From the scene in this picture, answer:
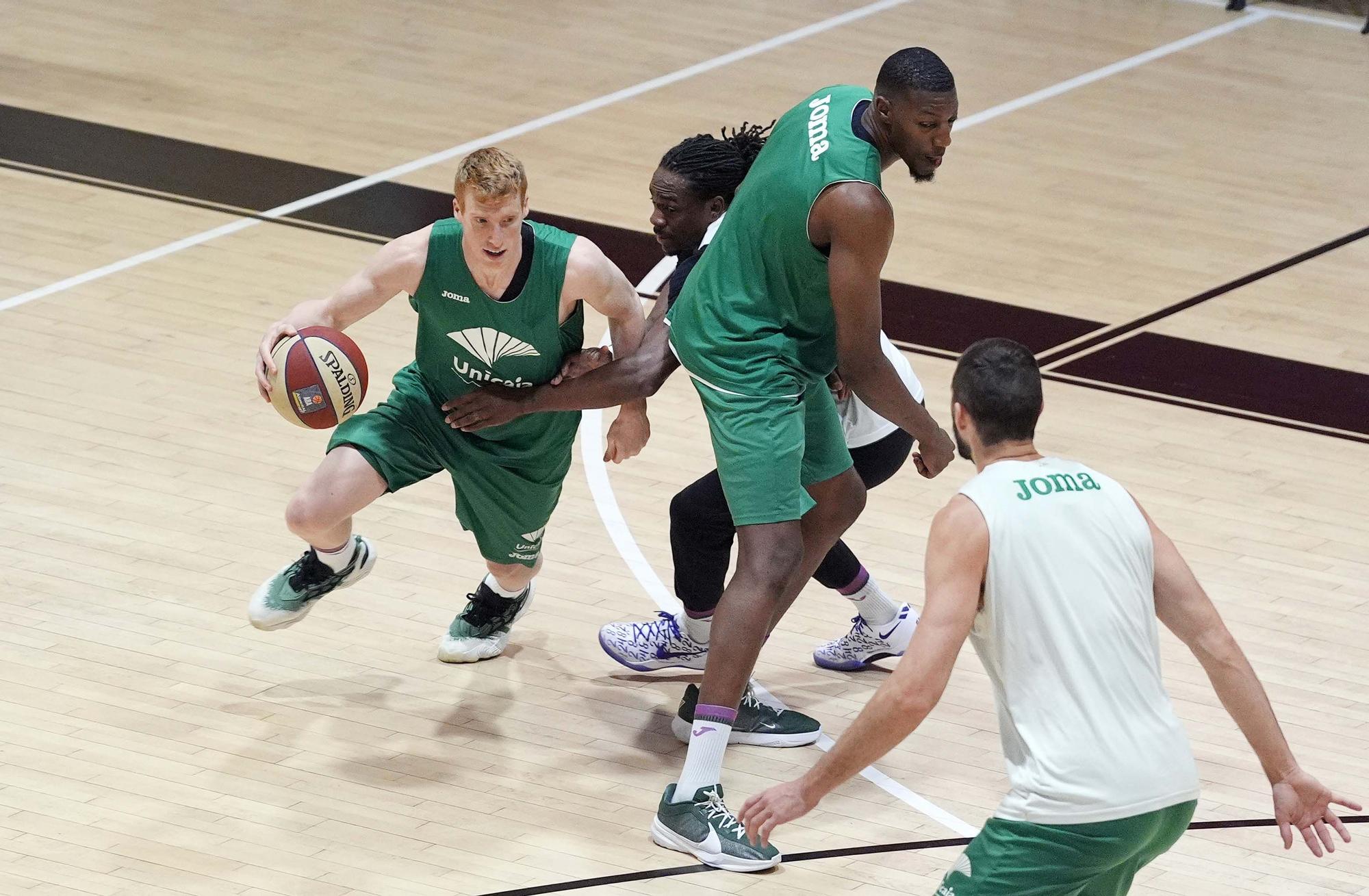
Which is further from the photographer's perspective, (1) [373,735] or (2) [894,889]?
(1) [373,735]

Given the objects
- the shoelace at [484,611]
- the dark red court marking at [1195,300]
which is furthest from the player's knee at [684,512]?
the dark red court marking at [1195,300]

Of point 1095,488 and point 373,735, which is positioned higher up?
point 1095,488

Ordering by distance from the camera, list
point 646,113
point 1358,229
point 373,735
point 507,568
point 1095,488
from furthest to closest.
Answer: point 646,113
point 1358,229
point 507,568
point 373,735
point 1095,488

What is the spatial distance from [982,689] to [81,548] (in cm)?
302

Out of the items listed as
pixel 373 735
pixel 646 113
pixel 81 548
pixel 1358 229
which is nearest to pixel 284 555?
pixel 81 548

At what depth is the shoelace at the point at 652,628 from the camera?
5.47 meters

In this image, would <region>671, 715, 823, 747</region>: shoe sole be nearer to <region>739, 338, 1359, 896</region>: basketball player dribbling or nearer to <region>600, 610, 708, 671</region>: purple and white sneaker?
<region>600, 610, 708, 671</region>: purple and white sneaker

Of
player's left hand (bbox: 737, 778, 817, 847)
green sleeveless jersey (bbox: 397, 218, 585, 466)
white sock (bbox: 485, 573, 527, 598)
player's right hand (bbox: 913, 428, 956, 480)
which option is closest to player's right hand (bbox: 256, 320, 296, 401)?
green sleeveless jersey (bbox: 397, 218, 585, 466)

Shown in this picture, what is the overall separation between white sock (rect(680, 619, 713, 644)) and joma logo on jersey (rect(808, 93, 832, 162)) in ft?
5.15

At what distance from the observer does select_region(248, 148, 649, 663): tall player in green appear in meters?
4.94

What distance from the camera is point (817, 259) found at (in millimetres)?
4477

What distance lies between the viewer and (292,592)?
5191 millimetres

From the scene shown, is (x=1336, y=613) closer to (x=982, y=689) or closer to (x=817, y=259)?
(x=982, y=689)

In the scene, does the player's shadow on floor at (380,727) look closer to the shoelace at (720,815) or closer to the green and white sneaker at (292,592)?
the green and white sneaker at (292,592)
